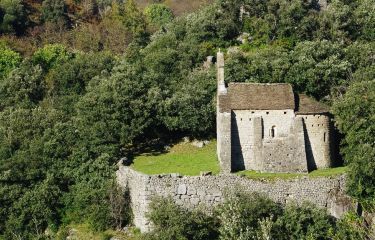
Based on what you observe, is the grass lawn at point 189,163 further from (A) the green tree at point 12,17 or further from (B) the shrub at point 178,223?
(A) the green tree at point 12,17

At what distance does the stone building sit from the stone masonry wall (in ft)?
10.4

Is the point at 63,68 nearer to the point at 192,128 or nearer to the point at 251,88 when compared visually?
the point at 192,128

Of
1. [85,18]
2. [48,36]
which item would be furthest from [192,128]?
[85,18]

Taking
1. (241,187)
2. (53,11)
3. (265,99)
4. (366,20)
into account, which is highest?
(53,11)

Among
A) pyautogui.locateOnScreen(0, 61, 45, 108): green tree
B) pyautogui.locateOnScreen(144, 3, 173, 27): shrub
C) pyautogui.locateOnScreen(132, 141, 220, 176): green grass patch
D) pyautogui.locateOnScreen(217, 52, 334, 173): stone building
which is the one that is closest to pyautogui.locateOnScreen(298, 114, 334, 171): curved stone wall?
pyautogui.locateOnScreen(217, 52, 334, 173): stone building

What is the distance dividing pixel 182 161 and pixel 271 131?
7583mm

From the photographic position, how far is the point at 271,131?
45.6 meters

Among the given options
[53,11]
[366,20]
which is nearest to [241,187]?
[366,20]

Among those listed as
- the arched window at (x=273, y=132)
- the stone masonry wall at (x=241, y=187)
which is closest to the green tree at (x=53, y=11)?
the arched window at (x=273, y=132)

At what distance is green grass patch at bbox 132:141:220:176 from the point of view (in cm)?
4566

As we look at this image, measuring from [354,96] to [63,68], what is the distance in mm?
34505

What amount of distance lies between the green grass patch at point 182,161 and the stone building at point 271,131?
1.91 metres

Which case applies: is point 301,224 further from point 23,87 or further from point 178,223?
point 23,87

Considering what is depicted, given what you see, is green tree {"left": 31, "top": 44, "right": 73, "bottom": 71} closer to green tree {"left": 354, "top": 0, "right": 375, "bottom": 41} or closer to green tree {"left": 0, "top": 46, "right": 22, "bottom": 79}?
green tree {"left": 0, "top": 46, "right": 22, "bottom": 79}
